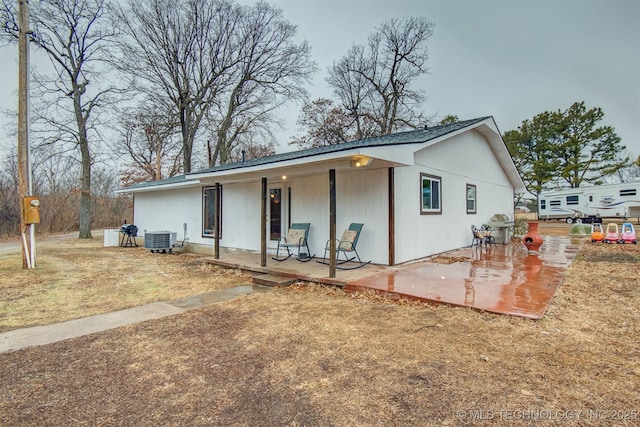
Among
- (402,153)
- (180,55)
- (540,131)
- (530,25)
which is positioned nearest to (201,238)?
(402,153)

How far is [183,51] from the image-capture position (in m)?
17.2

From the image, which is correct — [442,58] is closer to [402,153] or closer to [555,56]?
[555,56]

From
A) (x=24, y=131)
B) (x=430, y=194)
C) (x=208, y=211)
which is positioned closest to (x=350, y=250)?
(x=430, y=194)

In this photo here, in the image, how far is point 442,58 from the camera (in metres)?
18.5

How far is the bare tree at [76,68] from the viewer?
12633mm

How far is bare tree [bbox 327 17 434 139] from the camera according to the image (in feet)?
66.4

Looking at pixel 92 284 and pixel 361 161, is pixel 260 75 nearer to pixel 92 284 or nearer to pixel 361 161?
pixel 92 284

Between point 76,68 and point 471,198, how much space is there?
54.1ft

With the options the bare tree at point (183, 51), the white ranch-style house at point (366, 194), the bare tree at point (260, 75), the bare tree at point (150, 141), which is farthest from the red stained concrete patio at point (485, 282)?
the bare tree at point (150, 141)

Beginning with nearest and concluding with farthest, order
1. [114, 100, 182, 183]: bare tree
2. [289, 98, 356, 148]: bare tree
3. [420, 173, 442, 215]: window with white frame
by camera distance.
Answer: [420, 173, 442, 215]: window with white frame, [114, 100, 182, 183]: bare tree, [289, 98, 356, 148]: bare tree

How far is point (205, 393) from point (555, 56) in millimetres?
18030

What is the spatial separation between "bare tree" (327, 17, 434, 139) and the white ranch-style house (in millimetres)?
10315

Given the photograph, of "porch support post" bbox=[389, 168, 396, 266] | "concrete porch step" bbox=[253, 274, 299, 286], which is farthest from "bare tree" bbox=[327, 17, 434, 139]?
"concrete porch step" bbox=[253, 274, 299, 286]

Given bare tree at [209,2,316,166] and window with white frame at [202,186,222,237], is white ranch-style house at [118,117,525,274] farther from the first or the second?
bare tree at [209,2,316,166]
